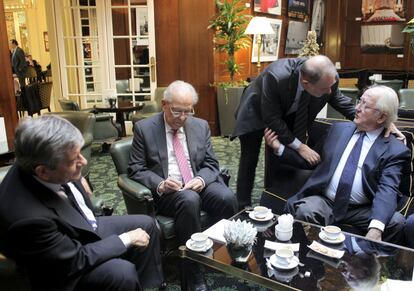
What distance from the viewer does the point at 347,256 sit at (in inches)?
75.1

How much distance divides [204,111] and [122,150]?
388cm

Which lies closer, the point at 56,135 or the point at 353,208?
the point at 56,135

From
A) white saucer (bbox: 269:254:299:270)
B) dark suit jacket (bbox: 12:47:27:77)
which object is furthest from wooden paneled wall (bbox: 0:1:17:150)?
dark suit jacket (bbox: 12:47:27:77)

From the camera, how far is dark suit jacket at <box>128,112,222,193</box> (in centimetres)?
256

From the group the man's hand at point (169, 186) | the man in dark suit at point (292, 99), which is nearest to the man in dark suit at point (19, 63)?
the man in dark suit at point (292, 99)

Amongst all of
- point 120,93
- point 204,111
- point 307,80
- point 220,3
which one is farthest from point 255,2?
point 307,80

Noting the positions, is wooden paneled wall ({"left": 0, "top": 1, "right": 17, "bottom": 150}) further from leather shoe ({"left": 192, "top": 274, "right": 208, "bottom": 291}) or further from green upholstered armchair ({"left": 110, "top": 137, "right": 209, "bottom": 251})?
leather shoe ({"left": 192, "top": 274, "right": 208, "bottom": 291})

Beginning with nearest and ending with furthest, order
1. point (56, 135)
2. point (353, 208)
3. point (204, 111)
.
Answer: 1. point (56, 135)
2. point (353, 208)
3. point (204, 111)

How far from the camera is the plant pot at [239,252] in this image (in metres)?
1.90

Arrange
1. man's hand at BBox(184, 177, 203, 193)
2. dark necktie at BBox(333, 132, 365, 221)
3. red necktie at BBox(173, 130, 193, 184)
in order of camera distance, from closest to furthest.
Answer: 1. dark necktie at BBox(333, 132, 365, 221)
2. man's hand at BBox(184, 177, 203, 193)
3. red necktie at BBox(173, 130, 193, 184)

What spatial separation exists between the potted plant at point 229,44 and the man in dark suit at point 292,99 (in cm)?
301

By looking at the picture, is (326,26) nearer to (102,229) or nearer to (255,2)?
(255,2)

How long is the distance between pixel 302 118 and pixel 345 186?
2.36ft

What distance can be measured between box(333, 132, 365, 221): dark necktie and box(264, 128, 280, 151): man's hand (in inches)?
23.3
